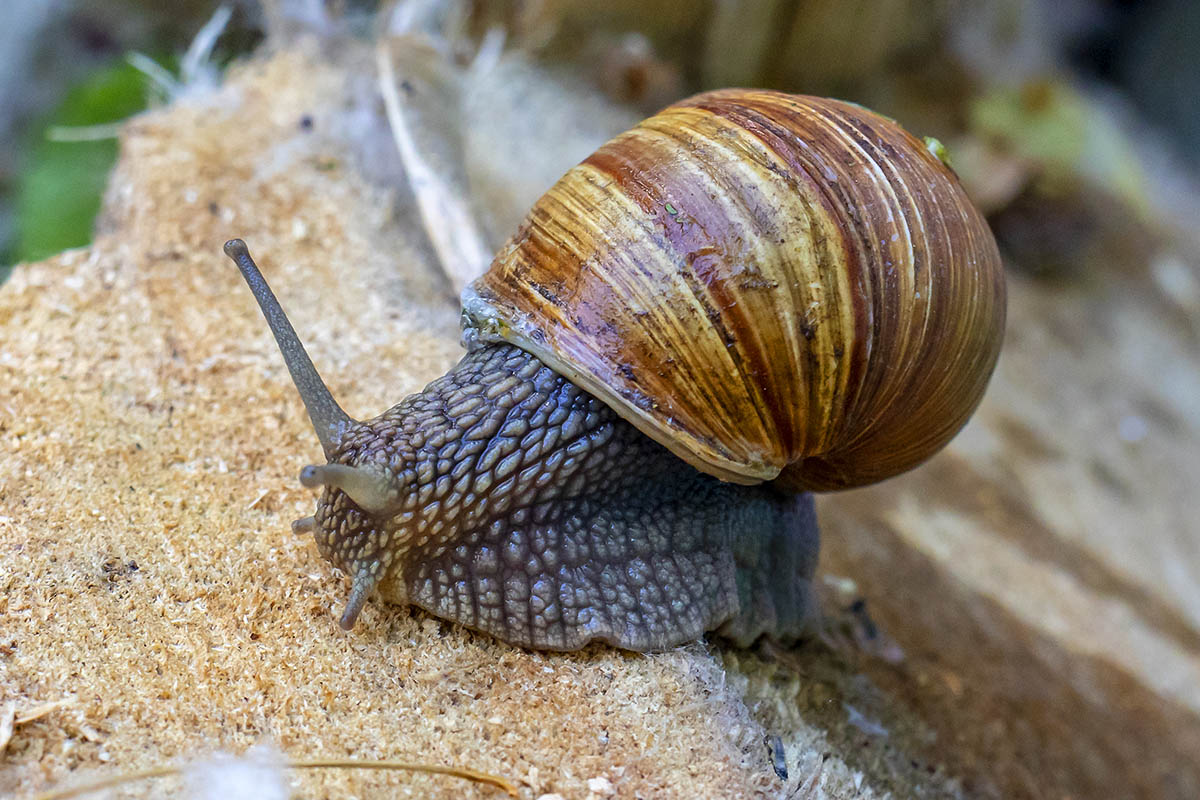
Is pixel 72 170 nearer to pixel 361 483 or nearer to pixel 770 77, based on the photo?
pixel 361 483

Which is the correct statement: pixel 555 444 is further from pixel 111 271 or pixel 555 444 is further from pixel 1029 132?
pixel 1029 132

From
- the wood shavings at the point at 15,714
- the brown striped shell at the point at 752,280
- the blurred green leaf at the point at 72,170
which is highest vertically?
the brown striped shell at the point at 752,280

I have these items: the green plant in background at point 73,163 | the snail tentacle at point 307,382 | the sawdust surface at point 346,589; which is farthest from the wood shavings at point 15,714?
the green plant in background at point 73,163

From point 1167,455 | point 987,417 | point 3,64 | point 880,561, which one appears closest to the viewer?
point 880,561

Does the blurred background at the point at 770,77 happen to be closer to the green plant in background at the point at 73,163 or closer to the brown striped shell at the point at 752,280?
the green plant in background at the point at 73,163

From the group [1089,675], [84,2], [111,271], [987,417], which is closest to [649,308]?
[111,271]

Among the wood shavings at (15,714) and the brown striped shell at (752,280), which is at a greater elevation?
the brown striped shell at (752,280)

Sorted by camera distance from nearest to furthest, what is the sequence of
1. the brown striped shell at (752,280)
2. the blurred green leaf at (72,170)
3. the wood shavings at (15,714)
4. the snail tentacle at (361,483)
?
1. the wood shavings at (15,714)
2. the snail tentacle at (361,483)
3. the brown striped shell at (752,280)
4. the blurred green leaf at (72,170)
